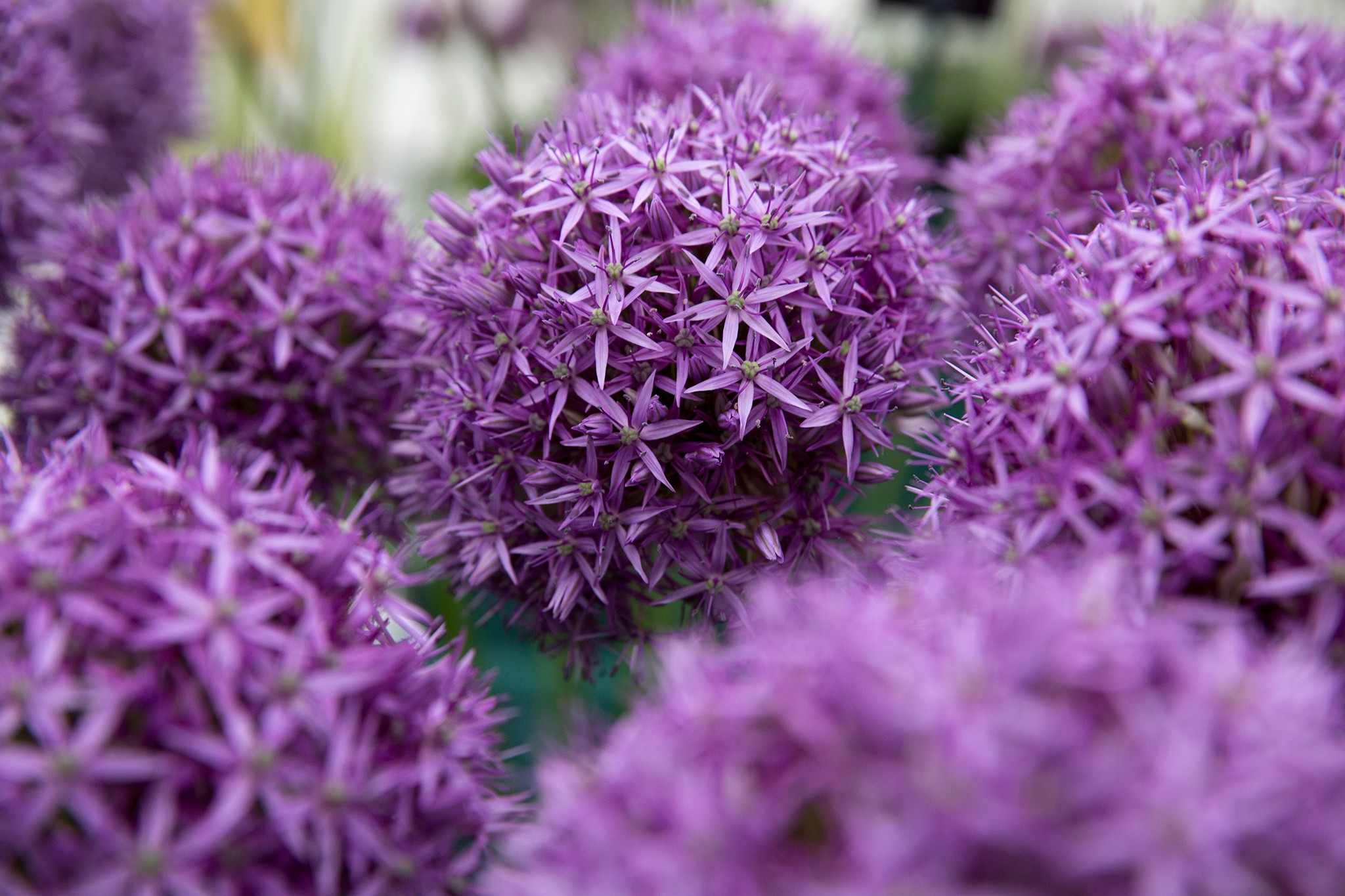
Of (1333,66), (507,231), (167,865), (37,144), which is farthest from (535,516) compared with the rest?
(1333,66)

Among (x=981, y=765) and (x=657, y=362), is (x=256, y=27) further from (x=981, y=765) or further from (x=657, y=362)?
(x=981, y=765)

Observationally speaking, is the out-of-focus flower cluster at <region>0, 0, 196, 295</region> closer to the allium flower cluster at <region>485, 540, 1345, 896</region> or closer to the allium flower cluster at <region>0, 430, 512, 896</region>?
the allium flower cluster at <region>0, 430, 512, 896</region>

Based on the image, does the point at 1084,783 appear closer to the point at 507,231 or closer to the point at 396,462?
the point at 507,231

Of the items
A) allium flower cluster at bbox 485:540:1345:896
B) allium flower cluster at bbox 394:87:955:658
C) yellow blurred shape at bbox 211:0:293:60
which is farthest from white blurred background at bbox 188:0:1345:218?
allium flower cluster at bbox 485:540:1345:896

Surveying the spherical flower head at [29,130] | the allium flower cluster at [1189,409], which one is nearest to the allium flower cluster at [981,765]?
the allium flower cluster at [1189,409]

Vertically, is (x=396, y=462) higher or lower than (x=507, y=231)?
lower
